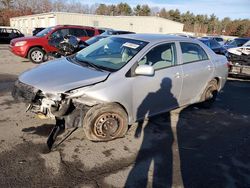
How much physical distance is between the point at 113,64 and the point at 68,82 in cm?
95

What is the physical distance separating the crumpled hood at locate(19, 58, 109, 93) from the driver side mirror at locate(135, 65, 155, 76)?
20.4 inches

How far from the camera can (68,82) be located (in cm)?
394

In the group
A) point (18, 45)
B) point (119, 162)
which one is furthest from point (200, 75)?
point (18, 45)

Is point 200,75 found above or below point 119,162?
above

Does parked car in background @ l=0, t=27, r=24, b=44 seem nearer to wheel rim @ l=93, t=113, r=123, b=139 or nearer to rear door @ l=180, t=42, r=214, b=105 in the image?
rear door @ l=180, t=42, r=214, b=105

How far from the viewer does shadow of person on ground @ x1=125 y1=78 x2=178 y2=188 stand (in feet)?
11.2

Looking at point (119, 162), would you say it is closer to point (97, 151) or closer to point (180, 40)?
point (97, 151)

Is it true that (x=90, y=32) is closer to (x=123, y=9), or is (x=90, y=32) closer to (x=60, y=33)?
(x=60, y=33)

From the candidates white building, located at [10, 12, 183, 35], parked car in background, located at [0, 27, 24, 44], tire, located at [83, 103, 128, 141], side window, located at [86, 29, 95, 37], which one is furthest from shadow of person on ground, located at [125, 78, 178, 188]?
white building, located at [10, 12, 183, 35]

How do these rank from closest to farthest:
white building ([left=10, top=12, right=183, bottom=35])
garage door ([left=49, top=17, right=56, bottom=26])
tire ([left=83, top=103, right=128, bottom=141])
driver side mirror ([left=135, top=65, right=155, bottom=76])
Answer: tire ([left=83, top=103, right=128, bottom=141])
driver side mirror ([left=135, top=65, right=155, bottom=76])
garage door ([left=49, top=17, right=56, bottom=26])
white building ([left=10, top=12, right=183, bottom=35])

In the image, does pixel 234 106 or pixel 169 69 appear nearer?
pixel 169 69

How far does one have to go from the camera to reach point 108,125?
427 cm

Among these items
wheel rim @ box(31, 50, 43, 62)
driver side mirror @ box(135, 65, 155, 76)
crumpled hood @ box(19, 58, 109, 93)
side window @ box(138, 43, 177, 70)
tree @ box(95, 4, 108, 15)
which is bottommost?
wheel rim @ box(31, 50, 43, 62)

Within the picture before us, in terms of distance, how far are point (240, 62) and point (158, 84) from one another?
6.92 metres
